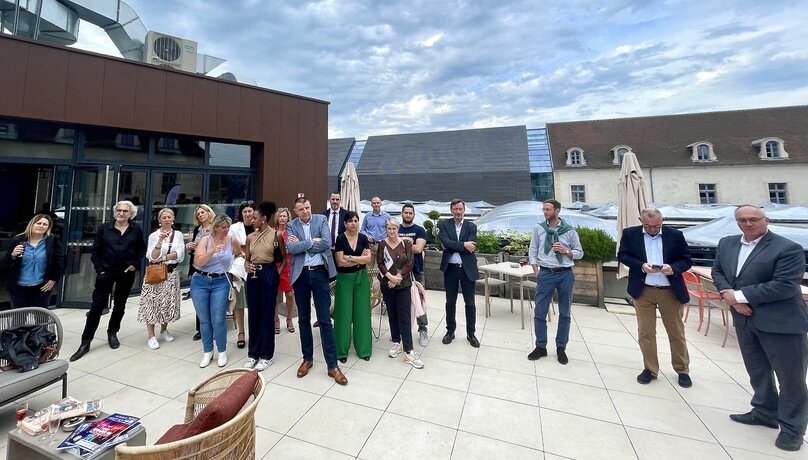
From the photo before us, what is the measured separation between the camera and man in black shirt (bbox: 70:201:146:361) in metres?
3.45

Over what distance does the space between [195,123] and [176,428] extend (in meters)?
5.73

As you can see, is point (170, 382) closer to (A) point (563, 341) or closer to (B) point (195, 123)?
(A) point (563, 341)

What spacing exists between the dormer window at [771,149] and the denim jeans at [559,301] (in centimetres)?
2832

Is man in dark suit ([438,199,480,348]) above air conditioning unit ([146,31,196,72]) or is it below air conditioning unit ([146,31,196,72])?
below

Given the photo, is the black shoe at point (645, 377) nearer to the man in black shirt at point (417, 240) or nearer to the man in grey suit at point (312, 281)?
the man in black shirt at point (417, 240)

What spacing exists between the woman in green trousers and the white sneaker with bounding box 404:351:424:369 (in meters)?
0.41

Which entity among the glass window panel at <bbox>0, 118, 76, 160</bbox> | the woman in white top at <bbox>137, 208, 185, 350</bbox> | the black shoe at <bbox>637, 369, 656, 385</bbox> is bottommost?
the black shoe at <bbox>637, 369, 656, 385</bbox>

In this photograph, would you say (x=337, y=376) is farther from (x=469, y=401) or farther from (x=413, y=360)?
(x=469, y=401)

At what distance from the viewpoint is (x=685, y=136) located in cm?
2266

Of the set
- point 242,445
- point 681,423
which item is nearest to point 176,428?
point 242,445

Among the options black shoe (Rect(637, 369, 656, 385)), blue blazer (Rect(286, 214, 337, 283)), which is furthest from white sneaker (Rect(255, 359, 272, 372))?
black shoe (Rect(637, 369, 656, 385))

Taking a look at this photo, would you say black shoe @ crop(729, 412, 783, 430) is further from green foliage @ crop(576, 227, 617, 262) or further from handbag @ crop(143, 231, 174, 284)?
→ handbag @ crop(143, 231, 174, 284)

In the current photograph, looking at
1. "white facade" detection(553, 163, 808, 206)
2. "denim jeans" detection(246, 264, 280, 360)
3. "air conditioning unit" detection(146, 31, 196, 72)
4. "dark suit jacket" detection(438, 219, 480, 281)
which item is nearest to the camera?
"denim jeans" detection(246, 264, 280, 360)

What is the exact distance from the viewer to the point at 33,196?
5.85 meters
